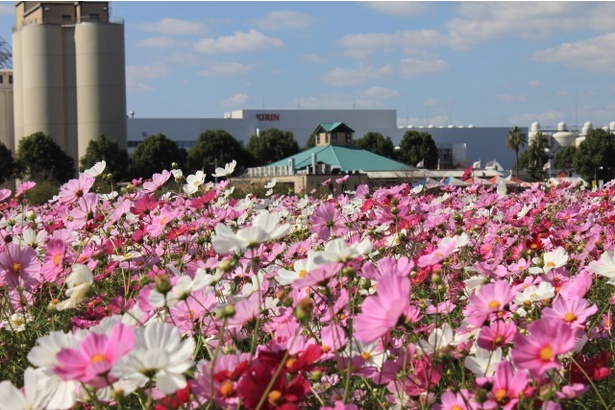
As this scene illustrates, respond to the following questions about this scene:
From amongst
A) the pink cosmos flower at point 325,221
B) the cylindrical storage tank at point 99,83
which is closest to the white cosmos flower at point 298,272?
the pink cosmos flower at point 325,221

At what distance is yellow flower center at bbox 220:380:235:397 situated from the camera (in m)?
1.04

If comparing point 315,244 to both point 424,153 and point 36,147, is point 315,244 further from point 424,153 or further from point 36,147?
point 424,153

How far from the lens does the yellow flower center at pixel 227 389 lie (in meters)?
1.04

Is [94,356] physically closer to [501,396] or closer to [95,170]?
[501,396]

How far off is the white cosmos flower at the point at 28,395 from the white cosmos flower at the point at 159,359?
14cm

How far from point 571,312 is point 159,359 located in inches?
24.1

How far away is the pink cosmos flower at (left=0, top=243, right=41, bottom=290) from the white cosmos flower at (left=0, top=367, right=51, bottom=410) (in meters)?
0.62

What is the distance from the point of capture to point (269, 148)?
49875 mm

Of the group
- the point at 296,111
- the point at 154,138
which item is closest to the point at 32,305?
the point at 154,138

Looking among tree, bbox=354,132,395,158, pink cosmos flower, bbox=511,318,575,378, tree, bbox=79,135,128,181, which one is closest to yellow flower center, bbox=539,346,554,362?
pink cosmos flower, bbox=511,318,575,378

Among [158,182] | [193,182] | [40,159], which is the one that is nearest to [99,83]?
[40,159]

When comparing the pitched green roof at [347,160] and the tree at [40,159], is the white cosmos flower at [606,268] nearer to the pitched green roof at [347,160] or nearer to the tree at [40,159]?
the pitched green roof at [347,160]

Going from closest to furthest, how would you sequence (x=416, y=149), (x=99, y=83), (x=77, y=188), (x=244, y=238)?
(x=244, y=238), (x=77, y=188), (x=99, y=83), (x=416, y=149)

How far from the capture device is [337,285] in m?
1.74
